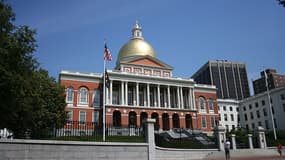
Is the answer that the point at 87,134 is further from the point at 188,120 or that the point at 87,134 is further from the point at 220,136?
the point at 188,120

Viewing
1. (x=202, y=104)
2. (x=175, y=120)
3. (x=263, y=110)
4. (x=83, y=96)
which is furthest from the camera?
(x=263, y=110)

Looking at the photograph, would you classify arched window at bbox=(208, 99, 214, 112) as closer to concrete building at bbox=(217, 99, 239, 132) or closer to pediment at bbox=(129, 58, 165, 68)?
pediment at bbox=(129, 58, 165, 68)

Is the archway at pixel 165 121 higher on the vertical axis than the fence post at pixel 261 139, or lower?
higher

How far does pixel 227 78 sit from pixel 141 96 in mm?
119638

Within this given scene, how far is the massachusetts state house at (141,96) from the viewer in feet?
174

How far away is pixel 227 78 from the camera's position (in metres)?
164

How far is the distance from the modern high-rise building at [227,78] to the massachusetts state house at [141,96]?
10084 cm

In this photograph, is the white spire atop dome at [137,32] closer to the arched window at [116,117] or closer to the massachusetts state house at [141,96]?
the massachusetts state house at [141,96]

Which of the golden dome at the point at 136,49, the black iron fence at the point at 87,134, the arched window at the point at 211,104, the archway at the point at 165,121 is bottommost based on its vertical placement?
the black iron fence at the point at 87,134

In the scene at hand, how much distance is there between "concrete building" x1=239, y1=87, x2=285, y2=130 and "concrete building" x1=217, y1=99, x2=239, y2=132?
2.72 meters

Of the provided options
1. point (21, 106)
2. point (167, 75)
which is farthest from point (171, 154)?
point (167, 75)

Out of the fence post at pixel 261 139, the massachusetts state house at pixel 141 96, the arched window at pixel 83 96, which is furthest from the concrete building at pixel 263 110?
the arched window at pixel 83 96

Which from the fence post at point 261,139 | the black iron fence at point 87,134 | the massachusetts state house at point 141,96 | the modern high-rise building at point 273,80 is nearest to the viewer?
the black iron fence at point 87,134

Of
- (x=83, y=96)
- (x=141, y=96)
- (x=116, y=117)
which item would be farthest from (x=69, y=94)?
(x=141, y=96)
